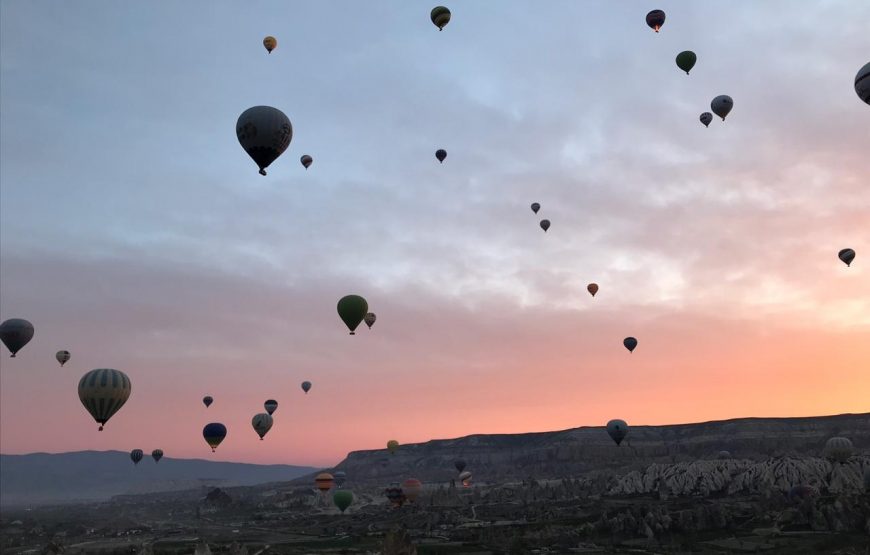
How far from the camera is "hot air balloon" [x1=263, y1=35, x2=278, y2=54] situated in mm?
77588

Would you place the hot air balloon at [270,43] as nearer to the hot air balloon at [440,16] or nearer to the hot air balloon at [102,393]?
the hot air balloon at [440,16]

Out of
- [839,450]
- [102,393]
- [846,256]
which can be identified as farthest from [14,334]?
[839,450]

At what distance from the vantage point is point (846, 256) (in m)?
82.8

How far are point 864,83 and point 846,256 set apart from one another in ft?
118

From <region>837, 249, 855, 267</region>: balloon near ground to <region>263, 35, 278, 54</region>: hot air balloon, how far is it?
219 feet

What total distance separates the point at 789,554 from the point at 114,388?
6445 centimetres

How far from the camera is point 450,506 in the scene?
5423 inches

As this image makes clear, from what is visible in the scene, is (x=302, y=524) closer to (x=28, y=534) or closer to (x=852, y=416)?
(x=28, y=534)


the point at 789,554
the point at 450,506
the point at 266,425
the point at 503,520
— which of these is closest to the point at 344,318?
the point at 266,425

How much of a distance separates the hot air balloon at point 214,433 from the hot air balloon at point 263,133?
42441 millimetres

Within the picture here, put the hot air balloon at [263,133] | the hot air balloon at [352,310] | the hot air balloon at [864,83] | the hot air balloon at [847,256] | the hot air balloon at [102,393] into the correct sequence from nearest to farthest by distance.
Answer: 1. the hot air balloon at [864,83]
2. the hot air balloon at [263,133]
3. the hot air balloon at [102,393]
4. the hot air balloon at [352,310]
5. the hot air balloon at [847,256]

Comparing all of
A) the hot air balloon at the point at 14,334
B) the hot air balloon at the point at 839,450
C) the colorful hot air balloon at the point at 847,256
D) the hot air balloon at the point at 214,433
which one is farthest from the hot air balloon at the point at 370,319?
the hot air balloon at the point at 839,450

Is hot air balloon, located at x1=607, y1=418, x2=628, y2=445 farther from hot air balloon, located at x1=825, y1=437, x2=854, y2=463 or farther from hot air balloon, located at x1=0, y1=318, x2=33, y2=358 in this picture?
hot air balloon, located at x1=0, y1=318, x2=33, y2=358

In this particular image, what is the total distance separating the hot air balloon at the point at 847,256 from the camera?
270 ft
